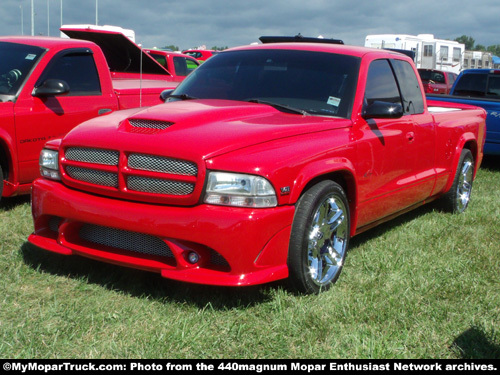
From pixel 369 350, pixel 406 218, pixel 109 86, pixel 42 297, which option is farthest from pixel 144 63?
pixel 369 350

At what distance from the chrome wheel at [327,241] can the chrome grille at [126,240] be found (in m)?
0.90

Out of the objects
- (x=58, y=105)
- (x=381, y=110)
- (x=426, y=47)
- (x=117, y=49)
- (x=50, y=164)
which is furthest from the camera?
(x=426, y=47)

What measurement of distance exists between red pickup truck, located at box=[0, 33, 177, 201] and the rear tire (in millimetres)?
3229

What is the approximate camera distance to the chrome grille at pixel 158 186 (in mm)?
3650

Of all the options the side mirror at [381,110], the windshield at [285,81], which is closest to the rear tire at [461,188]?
the side mirror at [381,110]

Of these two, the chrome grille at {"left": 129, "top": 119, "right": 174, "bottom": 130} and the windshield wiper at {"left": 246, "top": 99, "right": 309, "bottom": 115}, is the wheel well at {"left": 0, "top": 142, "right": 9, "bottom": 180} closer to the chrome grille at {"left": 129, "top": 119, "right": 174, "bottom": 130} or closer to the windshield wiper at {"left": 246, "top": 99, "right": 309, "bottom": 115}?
the chrome grille at {"left": 129, "top": 119, "right": 174, "bottom": 130}

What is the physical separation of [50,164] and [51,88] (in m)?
2.13

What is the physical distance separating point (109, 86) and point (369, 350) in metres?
4.73

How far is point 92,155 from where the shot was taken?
3.97m

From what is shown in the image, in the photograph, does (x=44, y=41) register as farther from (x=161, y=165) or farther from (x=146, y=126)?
(x=161, y=165)

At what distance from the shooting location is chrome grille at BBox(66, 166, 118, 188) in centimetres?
386

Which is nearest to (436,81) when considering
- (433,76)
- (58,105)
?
(433,76)

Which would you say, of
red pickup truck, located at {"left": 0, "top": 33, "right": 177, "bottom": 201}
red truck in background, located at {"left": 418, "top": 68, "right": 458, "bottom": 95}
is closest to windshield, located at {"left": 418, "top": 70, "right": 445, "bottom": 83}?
red truck in background, located at {"left": 418, "top": 68, "right": 458, "bottom": 95}

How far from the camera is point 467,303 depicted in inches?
163
